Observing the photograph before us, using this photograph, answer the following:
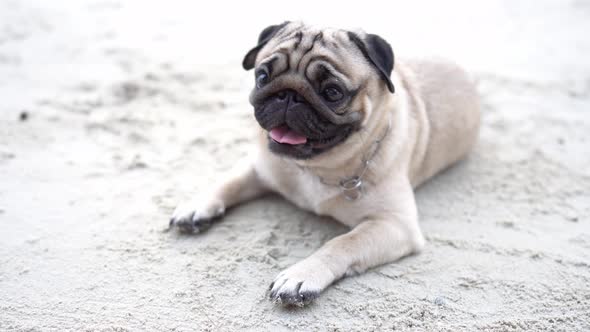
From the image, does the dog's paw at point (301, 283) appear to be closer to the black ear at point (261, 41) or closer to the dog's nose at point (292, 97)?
the dog's nose at point (292, 97)

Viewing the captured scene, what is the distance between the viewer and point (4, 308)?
2.22 metres

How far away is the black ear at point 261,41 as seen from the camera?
2.70 m

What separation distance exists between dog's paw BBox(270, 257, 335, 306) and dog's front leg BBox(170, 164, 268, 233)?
57 cm

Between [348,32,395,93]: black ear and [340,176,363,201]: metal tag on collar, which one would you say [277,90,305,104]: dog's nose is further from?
[340,176,363,201]: metal tag on collar

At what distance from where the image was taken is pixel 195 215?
9.12 feet

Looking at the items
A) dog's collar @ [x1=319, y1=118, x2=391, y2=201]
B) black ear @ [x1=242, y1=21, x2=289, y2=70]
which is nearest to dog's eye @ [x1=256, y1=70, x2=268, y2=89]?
black ear @ [x1=242, y1=21, x2=289, y2=70]

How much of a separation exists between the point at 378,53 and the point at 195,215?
1125 millimetres

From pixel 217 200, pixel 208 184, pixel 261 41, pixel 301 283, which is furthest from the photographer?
pixel 208 184

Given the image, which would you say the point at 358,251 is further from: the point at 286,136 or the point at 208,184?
the point at 208,184

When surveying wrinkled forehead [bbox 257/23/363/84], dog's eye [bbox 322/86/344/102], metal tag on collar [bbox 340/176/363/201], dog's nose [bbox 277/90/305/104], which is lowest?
metal tag on collar [bbox 340/176/363/201]

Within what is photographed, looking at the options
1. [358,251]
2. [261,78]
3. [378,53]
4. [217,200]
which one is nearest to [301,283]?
[358,251]

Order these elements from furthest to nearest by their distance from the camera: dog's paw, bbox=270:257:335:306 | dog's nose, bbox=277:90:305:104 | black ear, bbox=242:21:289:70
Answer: black ear, bbox=242:21:289:70, dog's nose, bbox=277:90:305:104, dog's paw, bbox=270:257:335:306

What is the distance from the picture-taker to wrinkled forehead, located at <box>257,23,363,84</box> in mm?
2408

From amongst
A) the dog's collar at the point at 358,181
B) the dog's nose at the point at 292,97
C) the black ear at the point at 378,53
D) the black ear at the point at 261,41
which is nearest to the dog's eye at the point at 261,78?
the dog's nose at the point at 292,97
